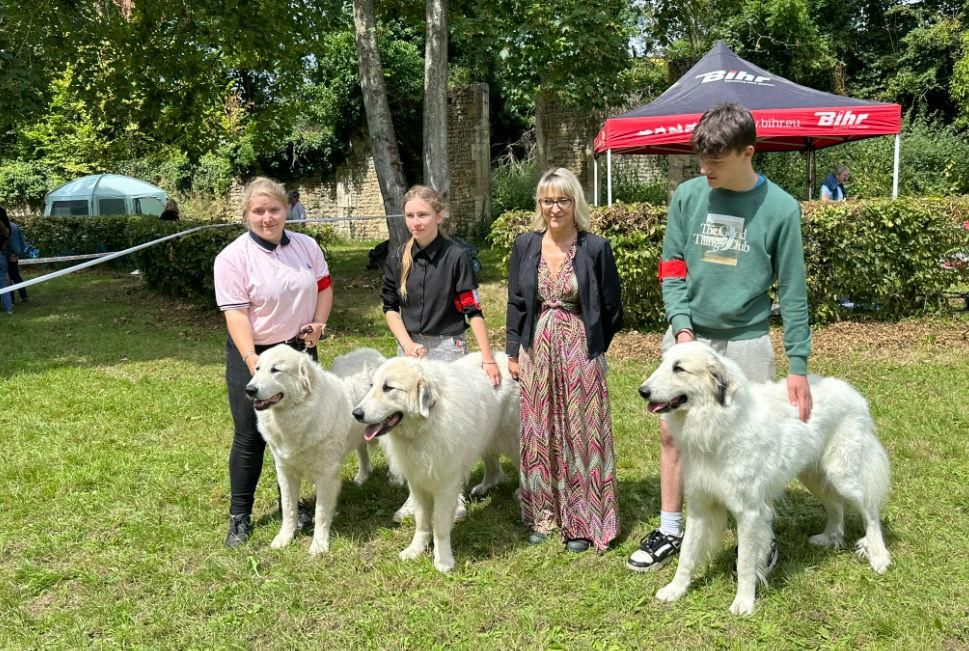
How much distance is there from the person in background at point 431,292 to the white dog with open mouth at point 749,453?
144 centimetres

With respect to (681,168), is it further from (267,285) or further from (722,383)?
(722,383)

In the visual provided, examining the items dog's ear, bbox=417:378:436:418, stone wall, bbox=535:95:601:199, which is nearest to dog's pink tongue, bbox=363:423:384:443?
dog's ear, bbox=417:378:436:418

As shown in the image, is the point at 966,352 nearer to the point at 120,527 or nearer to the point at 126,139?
the point at 120,527

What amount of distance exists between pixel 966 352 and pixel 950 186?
14139 millimetres

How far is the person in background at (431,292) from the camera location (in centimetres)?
436

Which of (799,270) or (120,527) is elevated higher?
(799,270)

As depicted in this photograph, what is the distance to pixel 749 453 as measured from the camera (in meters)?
3.26

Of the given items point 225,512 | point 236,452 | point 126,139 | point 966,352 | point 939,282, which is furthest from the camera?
point 126,139

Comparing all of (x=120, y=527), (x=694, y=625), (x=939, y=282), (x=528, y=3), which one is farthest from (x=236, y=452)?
(x=528, y=3)

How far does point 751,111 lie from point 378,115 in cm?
633

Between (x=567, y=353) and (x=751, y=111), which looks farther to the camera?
(x=751, y=111)

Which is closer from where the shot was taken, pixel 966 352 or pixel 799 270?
pixel 799 270

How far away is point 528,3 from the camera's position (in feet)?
41.3

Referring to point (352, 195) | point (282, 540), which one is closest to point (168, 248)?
point (282, 540)
